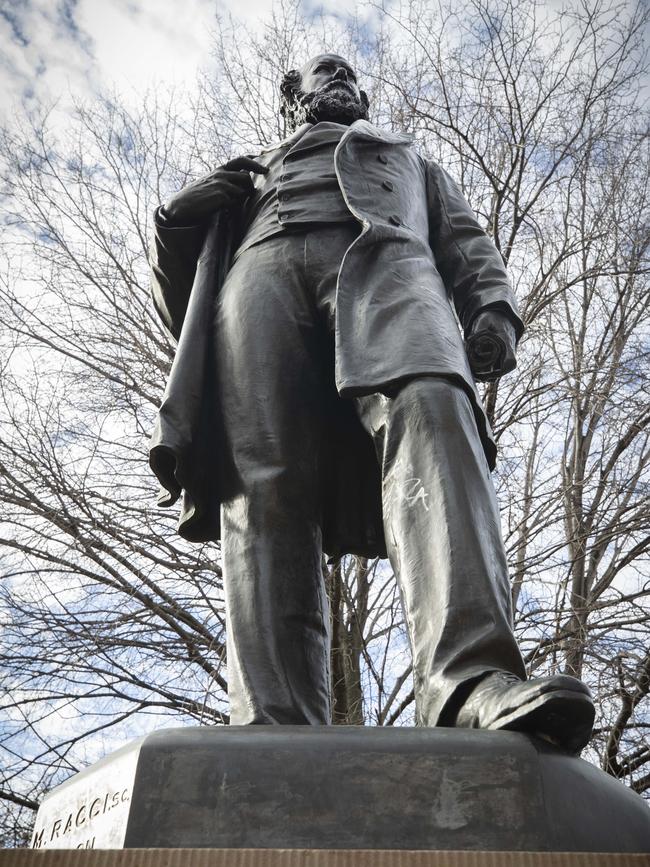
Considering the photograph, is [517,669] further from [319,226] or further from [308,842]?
[319,226]

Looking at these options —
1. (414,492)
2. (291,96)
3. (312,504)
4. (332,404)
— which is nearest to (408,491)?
(414,492)

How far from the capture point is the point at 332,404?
2859 mm

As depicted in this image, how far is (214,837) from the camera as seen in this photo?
166 cm

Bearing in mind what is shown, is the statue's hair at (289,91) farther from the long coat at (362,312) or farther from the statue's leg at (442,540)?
the statue's leg at (442,540)

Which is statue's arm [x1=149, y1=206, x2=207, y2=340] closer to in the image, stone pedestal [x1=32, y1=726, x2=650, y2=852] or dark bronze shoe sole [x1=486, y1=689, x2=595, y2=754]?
stone pedestal [x1=32, y1=726, x2=650, y2=852]

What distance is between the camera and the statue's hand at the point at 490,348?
114 inches

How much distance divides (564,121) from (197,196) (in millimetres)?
6493

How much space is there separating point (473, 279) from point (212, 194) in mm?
829

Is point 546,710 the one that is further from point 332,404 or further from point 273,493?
point 332,404

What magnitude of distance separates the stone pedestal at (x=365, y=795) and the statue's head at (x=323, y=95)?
2416 millimetres

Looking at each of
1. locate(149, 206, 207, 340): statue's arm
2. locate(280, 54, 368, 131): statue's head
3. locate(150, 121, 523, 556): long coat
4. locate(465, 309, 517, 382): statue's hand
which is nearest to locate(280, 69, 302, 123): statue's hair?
locate(280, 54, 368, 131): statue's head

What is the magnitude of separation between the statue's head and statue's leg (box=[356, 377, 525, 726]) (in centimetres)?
142

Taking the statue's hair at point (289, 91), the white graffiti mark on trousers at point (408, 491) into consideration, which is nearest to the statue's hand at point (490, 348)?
the white graffiti mark on trousers at point (408, 491)

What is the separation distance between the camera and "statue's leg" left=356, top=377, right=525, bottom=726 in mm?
2047
